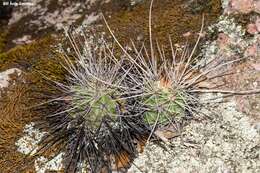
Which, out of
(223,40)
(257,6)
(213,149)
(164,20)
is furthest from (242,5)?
(213,149)

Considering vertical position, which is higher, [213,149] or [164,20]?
[164,20]

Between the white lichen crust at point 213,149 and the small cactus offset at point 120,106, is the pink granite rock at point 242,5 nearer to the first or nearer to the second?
the small cactus offset at point 120,106

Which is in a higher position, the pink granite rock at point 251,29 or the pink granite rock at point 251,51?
the pink granite rock at point 251,29

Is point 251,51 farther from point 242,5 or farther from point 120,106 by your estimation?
point 120,106

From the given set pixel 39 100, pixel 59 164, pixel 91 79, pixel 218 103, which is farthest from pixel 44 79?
pixel 218 103

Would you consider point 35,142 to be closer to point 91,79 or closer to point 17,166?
point 17,166

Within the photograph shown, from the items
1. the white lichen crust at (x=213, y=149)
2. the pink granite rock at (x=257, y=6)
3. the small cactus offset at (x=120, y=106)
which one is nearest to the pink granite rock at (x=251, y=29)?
the pink granite rock at (x=257, y=6)

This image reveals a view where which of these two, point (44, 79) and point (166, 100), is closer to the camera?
point (166, 100)

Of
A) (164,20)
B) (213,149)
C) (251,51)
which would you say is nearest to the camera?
(213,149)

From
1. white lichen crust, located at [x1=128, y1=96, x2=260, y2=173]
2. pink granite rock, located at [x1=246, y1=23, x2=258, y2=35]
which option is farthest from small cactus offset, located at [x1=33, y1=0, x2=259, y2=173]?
pink granite rock, located at [x1=246, y1=23, x2=258, y2=35]

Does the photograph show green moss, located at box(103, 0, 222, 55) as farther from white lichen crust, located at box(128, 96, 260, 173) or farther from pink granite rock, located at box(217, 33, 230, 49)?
white lichen crust, located at box(128, 96, 260, 173)

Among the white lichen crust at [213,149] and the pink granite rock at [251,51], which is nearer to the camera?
the white lichen crust at [213,149]
